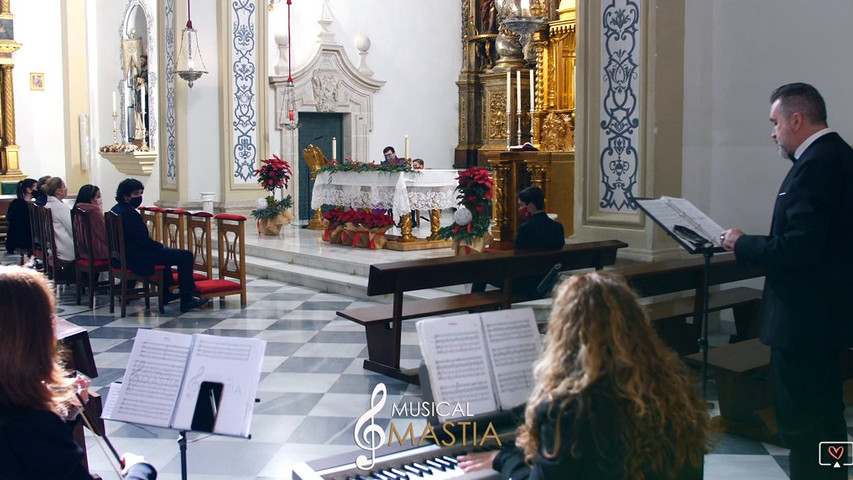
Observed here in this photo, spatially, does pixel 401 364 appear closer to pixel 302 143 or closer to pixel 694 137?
pixel 694 137

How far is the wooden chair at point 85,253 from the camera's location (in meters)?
7.88

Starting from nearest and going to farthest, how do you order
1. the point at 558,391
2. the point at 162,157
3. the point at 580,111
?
the point at 558,391 < the point at 580,111 < the point at 162,157

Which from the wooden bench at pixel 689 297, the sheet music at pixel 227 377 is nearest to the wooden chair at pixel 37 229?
the wooden bench at pixel 689 297

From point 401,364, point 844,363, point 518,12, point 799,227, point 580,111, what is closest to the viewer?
point 799,227

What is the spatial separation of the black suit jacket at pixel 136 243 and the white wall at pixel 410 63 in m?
7.36

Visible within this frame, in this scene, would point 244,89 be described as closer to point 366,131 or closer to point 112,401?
point 366,131

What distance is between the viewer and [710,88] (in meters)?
6.23

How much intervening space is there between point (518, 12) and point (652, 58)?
4182 mm

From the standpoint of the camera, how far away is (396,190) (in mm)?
9938

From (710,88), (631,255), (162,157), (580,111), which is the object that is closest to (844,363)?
(631,255)

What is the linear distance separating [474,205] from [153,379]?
19.8 ft

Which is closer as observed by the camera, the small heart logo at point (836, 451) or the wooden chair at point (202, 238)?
the small heart logo at point (836, 451)

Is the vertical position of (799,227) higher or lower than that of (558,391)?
higher

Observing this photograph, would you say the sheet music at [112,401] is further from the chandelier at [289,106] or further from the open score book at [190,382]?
the chandelier at [289,106]
